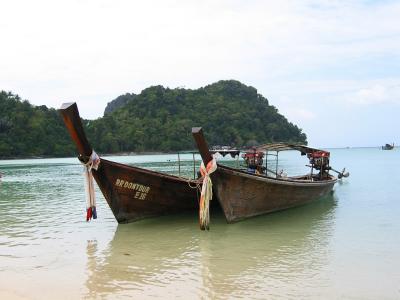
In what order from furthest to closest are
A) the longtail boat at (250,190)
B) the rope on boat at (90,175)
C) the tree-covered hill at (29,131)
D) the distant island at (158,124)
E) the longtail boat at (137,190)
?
1. the distant island at (158,124)
2. the tree-covered hill at (29,131)
3. the longtail boat at (137,190)
4. the longtail boat at (250,190)
5. the rope on boat at (90,175)

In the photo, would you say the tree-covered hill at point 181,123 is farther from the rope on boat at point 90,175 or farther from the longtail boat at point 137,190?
the rope on boat at point 90,175

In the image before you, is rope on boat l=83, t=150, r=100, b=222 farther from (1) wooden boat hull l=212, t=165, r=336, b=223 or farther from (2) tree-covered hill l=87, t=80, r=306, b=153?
(2) tree-covered hill l=87, t=80, r=306, b=153

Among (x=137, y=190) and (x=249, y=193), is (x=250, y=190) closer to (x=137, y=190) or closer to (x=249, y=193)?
(x=249, y=193)

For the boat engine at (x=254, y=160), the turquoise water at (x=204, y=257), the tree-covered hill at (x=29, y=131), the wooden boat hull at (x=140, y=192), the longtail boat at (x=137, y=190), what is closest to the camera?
the turquoise water at (x=204, y=257)

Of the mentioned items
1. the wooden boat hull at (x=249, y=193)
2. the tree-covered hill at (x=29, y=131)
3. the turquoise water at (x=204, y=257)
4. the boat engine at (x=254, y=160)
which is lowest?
the turquoise water at (x=204, y=257)

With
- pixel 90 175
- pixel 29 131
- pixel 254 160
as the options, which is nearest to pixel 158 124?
pixel 29 131

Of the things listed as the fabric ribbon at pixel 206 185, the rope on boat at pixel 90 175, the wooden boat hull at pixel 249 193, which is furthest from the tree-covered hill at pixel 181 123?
the rope on boat at pixel 90 175

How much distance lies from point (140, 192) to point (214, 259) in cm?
333

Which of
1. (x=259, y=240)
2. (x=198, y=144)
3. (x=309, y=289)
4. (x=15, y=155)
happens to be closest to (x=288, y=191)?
(x=259, y=240)

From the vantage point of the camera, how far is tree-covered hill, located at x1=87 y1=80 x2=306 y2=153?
95.8 metres

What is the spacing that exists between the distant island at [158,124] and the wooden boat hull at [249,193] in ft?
245

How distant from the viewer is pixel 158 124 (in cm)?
9912

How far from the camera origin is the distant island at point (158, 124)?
269 feet

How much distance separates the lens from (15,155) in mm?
79875
